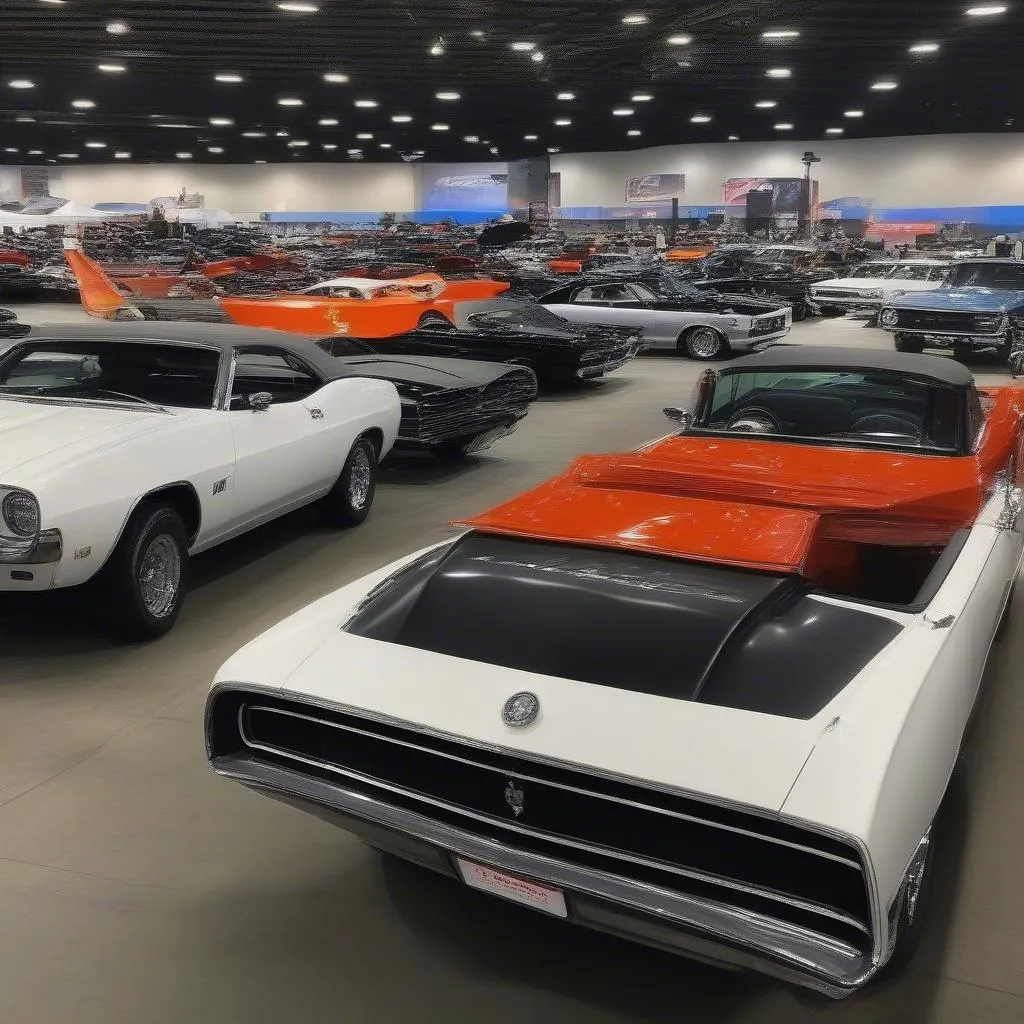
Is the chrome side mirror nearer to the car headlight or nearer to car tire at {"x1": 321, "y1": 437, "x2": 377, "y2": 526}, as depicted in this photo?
car tire at {"x1": 321, "y1": 437, "x2": 377, "y2": 526}

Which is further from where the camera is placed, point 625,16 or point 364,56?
point 364,56

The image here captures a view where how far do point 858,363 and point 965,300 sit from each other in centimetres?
1021

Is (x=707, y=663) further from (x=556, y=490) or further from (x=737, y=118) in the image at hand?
(x=737, y=118)

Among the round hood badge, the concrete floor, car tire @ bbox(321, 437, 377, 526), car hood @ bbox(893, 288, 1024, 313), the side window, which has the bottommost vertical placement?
the concrete floor

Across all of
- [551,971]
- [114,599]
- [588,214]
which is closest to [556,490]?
[551,971]

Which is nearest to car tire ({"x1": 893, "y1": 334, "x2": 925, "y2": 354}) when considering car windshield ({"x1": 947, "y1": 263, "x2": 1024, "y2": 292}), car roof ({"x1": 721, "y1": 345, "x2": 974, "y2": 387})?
car windshield ({"x1": 947, "y1": 263, "x2": 1024, "y2": 292})

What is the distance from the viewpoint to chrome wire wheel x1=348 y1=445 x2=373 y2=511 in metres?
6.20

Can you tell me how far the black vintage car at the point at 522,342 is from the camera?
11.3m

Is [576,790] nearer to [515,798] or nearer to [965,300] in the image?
[515,798]

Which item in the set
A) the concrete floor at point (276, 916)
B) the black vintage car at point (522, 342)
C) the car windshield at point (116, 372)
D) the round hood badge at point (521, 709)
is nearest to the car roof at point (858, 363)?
the concrete floor at point (276, 916)

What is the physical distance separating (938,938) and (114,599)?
327cm

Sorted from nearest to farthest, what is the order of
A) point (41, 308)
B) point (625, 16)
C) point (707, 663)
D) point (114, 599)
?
point (707, 663) < point (114, 599) < point (625, 16) < point (41, 308)

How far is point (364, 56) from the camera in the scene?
53.7 feet

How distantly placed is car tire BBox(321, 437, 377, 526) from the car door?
0.20m
